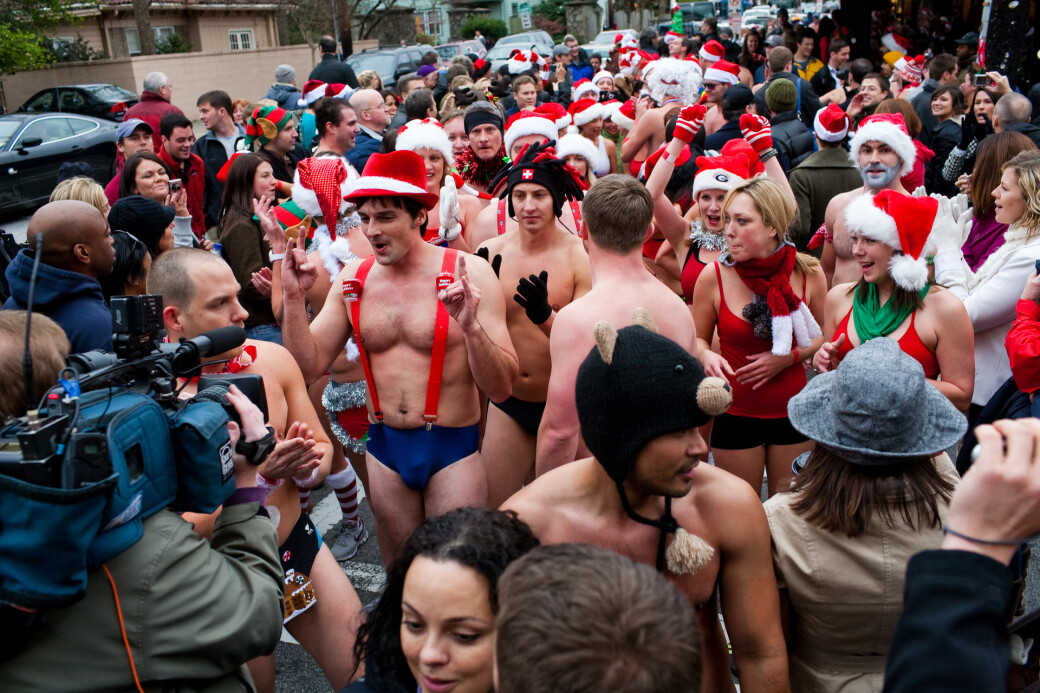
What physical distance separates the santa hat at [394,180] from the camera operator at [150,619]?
1.79m

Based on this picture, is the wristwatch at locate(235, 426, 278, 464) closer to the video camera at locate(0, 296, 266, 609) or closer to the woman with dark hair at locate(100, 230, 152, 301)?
the video camera at locate(0, 296, 266, 609)

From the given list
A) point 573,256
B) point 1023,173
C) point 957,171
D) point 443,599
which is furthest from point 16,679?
point 957,171

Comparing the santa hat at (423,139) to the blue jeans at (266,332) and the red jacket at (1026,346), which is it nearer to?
the blue jeans at (266,332)

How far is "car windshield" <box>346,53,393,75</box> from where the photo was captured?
2327 centimetres

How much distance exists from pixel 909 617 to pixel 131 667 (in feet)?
→ 5.54

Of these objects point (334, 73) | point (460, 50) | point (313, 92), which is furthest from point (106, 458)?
point (460, 50)

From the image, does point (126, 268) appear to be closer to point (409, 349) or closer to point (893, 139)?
point (409, 349)

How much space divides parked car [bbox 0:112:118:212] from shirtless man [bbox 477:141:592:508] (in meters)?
12.0

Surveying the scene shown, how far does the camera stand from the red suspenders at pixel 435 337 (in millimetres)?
3723

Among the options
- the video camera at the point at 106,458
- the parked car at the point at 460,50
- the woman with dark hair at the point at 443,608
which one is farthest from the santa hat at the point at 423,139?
the parked car at the point at 460,50

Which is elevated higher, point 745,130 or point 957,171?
point 745,130

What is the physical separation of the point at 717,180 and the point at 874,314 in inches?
63.2

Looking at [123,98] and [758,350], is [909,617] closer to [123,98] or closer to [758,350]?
[758,350]

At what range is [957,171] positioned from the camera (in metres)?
7.57
